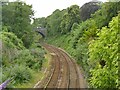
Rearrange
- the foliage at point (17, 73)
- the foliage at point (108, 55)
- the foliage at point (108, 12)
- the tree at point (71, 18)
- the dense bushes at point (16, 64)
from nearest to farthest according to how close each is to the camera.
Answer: the foliage at point (108, 55), the foliage at point (17, 73), the dense bushes at point (16, 64), the foliage at point (108, 12), the tree at point (71, 18)

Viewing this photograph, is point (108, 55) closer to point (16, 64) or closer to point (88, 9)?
point (16, 64)

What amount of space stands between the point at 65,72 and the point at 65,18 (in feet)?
140

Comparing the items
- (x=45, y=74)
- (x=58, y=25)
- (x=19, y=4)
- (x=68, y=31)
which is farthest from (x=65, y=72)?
(x=58, y=25)

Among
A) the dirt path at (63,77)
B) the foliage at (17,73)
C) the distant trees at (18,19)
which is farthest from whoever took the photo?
the distant trees at (18,19)

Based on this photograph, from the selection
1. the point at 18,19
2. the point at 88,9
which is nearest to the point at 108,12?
the point at 18,19

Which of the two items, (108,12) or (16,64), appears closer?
(16,64)

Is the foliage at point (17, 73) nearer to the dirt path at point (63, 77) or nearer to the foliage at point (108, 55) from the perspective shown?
the dirt path at point (63, 77)

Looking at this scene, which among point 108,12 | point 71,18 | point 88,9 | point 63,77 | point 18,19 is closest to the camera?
point 63,77

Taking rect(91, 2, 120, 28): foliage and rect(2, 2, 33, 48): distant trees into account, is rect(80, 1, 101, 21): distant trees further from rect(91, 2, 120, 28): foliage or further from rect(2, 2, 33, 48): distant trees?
rect(91, 2, 120, 28): foliage

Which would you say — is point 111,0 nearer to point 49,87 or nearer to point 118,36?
point 49,87

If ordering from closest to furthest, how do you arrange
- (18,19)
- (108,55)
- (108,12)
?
1. (108,55)
2. (108,12)
3. (18,19)

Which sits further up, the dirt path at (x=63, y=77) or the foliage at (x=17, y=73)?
the foliage at (x=17, y=73)

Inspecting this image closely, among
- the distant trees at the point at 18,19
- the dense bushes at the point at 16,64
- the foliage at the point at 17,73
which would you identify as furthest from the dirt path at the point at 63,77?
the distant trees at the point at 18,19

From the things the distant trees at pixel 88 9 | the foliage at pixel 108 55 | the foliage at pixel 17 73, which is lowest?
the foliage at pixel 17 73
